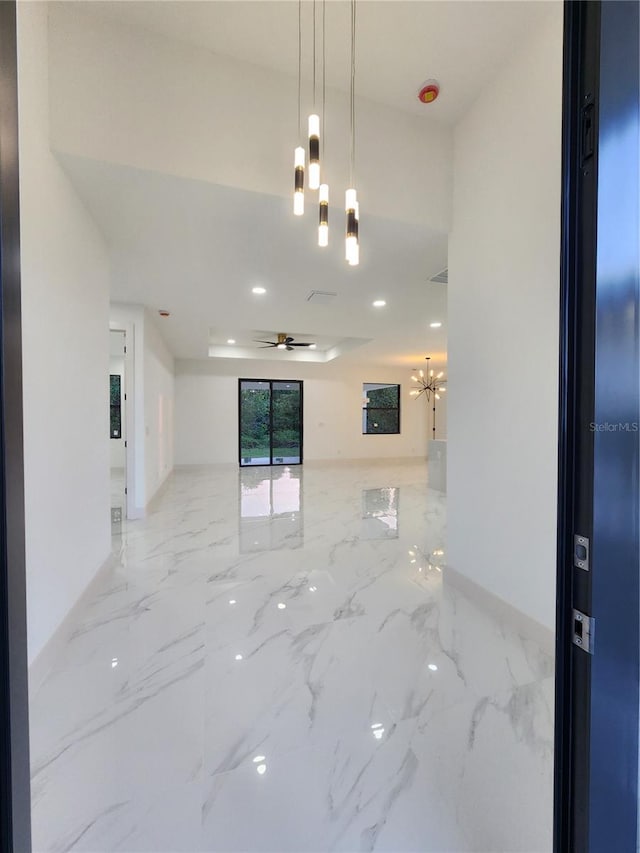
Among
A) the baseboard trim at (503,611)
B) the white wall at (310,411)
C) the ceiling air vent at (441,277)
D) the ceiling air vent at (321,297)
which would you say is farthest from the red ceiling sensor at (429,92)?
the white wall at (310,411)

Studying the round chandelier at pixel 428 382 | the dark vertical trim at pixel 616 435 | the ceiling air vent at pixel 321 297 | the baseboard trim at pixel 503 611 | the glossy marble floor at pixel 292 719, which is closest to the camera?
the dark vertical trim at pixel 616 435

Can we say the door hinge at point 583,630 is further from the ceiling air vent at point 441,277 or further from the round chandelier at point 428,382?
the round chandelier at point 428,382

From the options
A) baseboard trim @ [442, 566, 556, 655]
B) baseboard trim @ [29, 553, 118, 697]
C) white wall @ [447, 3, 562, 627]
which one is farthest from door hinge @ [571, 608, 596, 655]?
baseboard trim @ [29, 553, 118, 697]

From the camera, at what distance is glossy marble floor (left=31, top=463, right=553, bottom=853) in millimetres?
1156

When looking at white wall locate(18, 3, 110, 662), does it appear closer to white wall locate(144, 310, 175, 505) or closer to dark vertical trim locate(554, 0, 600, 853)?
dark vertical trim locate(554, 0, 600, 853)

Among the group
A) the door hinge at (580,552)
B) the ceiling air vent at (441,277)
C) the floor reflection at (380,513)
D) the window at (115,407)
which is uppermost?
the ceiling air vent at (441,277)

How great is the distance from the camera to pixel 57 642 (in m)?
1.95

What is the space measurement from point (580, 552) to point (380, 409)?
10.6m

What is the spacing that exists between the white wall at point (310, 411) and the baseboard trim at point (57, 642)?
6.79 m

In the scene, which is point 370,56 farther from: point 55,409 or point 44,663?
point 44,663

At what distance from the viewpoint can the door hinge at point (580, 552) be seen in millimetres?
642

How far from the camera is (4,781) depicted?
26.6 inches

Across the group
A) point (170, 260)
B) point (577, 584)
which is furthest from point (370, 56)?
point (577, 584)

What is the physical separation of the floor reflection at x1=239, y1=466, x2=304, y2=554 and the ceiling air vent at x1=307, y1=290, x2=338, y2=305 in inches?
115
